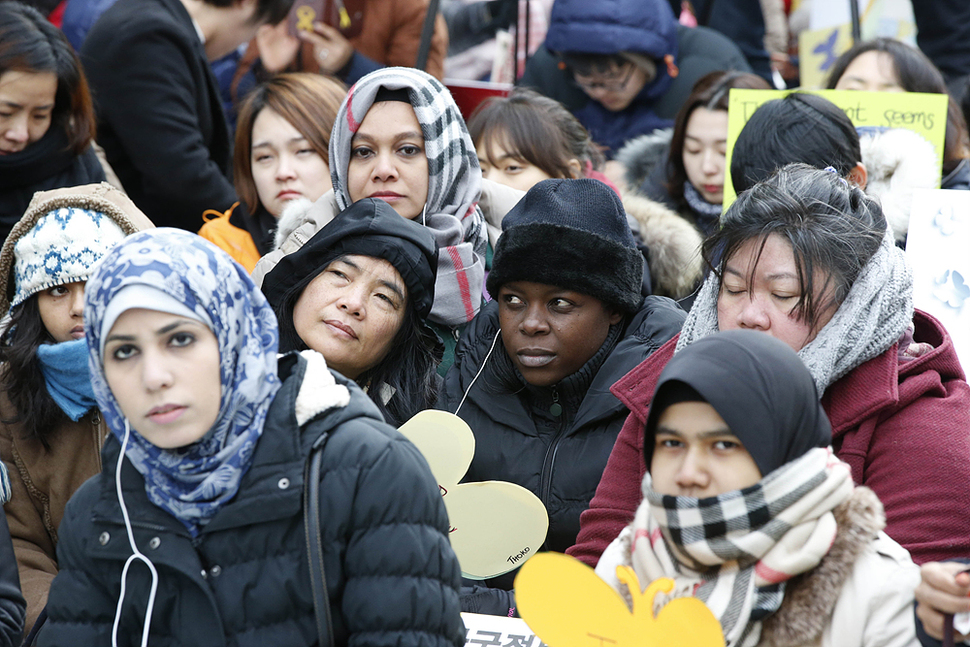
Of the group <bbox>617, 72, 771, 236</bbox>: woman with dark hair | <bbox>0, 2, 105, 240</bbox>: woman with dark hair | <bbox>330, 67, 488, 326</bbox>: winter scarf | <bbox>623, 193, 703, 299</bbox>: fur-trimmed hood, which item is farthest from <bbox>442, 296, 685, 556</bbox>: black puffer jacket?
Answer: <bbox>0, 2, 105, 240</bbox>: woman with dark hair

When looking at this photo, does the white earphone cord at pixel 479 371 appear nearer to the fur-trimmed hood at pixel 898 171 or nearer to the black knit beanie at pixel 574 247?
the black knit beanie at pixel 574 247

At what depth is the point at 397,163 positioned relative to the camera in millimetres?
3869

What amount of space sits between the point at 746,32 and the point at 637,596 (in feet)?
16.5

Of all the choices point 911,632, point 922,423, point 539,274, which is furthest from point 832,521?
point 539,274

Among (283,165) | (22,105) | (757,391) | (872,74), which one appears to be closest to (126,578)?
(757,391)

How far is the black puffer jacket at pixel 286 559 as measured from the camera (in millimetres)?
2170

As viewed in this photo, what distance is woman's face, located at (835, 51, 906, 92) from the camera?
4.66m

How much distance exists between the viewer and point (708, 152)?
4.73 metres

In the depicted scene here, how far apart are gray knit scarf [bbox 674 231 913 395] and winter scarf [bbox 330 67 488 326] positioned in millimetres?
1406

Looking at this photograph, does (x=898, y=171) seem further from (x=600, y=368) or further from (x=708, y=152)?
(x=600, y=368)

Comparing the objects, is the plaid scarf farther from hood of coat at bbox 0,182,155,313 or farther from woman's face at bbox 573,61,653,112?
woman's face at bbox 573,61,653,112

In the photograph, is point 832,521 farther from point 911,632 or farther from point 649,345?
point 649,345

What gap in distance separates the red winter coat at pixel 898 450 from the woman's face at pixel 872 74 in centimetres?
216

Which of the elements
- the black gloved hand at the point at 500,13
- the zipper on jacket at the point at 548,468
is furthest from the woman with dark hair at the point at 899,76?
the black gloved hand at the point at 500,13
